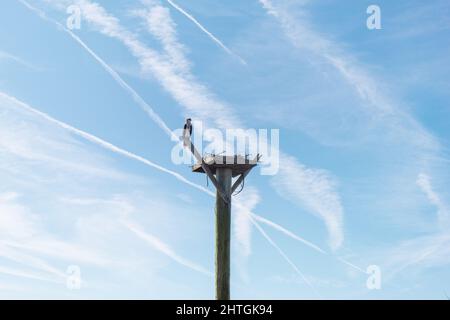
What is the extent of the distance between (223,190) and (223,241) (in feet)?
4.16

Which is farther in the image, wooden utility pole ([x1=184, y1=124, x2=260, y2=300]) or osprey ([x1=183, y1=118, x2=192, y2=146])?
osprey ([x1=183, y1=118, x2=192, y2=146])

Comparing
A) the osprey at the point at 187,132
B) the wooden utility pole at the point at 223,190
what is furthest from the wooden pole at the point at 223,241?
the osprey at the point at 187,132

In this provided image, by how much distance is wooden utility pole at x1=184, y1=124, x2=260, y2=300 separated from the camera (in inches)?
503

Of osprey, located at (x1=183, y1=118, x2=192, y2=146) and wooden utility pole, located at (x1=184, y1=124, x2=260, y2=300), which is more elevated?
osprey, located at (x1=183, y1=118, x2=192, y2=146)

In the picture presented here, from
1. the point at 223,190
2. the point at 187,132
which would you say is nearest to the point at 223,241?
the point at 223,190

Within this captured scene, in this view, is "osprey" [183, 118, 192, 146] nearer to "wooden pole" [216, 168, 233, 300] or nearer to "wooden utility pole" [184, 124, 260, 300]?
"wooden utility pole" [184, 124, 260, 300]

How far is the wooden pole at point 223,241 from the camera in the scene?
500 inches

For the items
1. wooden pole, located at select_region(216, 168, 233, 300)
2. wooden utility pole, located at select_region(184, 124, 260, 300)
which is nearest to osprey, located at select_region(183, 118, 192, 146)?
wooden utility pole, located at select_region(184, 124, 260, 300)
